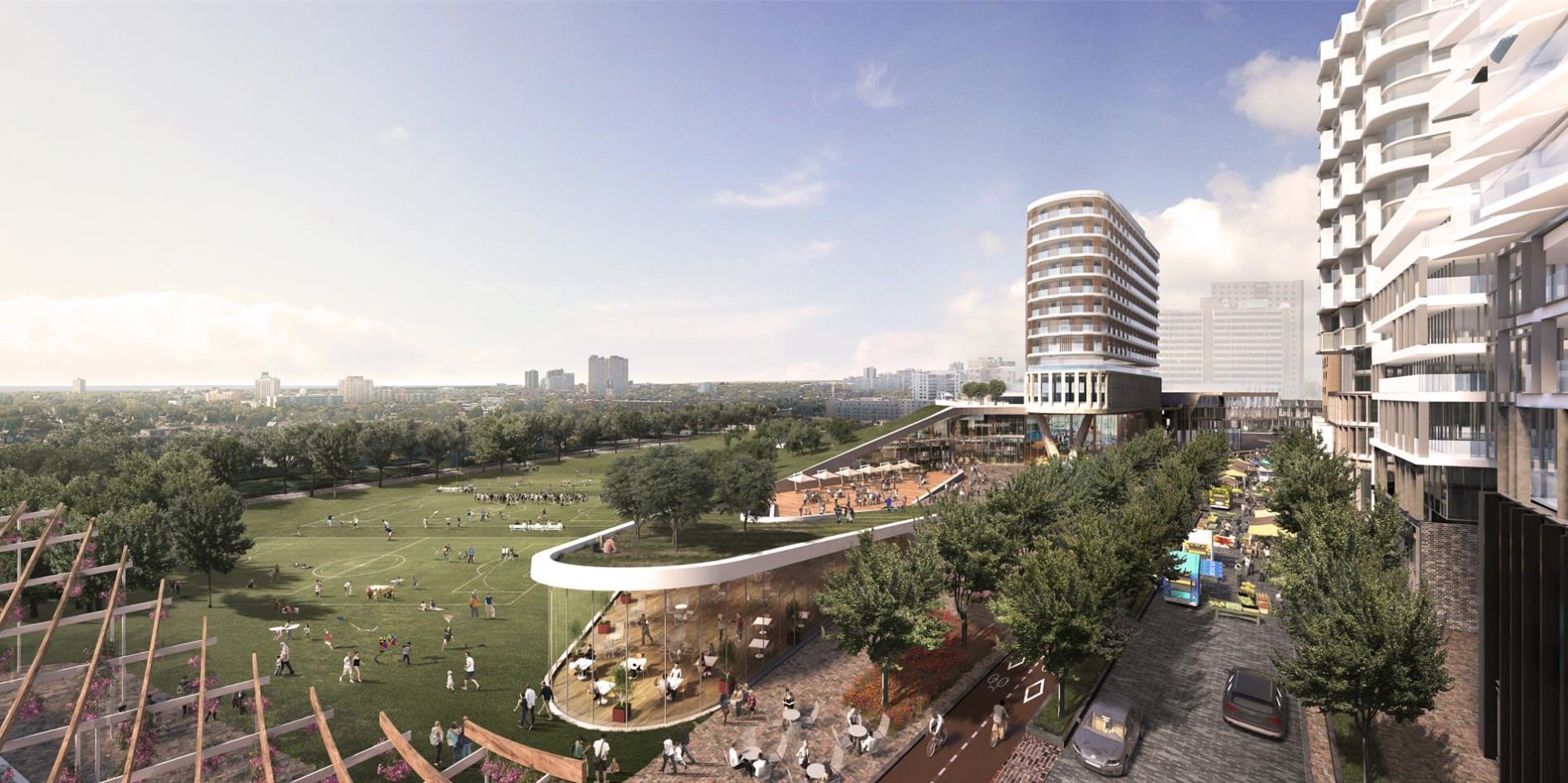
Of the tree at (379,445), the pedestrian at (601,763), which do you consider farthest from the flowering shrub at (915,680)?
the tree at (379,445)

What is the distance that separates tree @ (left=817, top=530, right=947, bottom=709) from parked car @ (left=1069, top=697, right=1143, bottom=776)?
5.55 metres

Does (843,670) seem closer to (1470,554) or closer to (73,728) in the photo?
(73,728)

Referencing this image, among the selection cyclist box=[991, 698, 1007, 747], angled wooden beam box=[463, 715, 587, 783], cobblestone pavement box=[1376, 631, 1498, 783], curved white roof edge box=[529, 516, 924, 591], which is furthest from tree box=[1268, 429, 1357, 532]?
angled wooden beam box=[463, 715, 587, 783]

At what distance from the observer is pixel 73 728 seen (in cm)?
1128

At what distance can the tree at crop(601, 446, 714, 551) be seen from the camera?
1257 inches

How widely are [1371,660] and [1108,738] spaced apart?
763cm

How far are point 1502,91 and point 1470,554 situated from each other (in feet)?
82.2

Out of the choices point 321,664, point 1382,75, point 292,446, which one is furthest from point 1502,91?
point 292,446

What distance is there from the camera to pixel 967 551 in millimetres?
31344

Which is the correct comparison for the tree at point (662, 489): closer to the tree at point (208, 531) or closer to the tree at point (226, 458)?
the tree at point (208, 531)

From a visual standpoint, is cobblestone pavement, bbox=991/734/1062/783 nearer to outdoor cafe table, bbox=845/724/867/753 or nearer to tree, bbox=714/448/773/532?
outdoor cafe table, bbox=845/724/867/753

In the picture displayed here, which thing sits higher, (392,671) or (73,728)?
(73,728)

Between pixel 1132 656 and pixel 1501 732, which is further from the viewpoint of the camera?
pixel 1132 656

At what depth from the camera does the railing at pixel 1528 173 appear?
1578 cm
